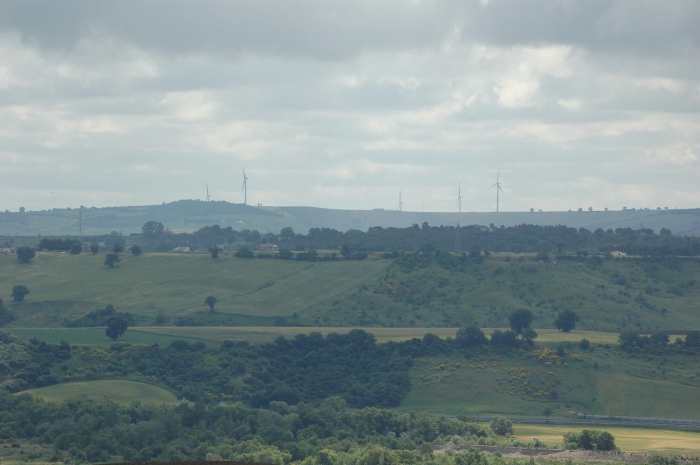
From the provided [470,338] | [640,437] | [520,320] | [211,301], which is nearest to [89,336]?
[211,301]

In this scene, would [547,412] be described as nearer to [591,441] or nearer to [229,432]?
[591,441]

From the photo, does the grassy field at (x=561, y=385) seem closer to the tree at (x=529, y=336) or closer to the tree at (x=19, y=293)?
the tree at (x=529, y=336)

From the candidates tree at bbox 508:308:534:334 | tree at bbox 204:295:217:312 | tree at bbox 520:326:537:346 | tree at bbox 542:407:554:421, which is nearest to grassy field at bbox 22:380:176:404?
tree at bbox 542:407:554:421

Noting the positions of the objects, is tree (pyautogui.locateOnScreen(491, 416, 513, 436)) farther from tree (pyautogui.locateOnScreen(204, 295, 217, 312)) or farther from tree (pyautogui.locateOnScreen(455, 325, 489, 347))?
tree (pyautogui.locateOnScreen(204, 295, 217, 312))

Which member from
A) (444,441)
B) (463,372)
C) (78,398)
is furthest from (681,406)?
(78,398)

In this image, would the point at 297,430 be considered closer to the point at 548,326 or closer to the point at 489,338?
the point at 489,338

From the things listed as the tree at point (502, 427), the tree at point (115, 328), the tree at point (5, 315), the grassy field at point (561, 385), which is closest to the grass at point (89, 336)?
the tree at point (115, 328)

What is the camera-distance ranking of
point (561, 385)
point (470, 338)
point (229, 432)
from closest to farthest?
point (229, 432), point (561, 385), point (470, 338)
